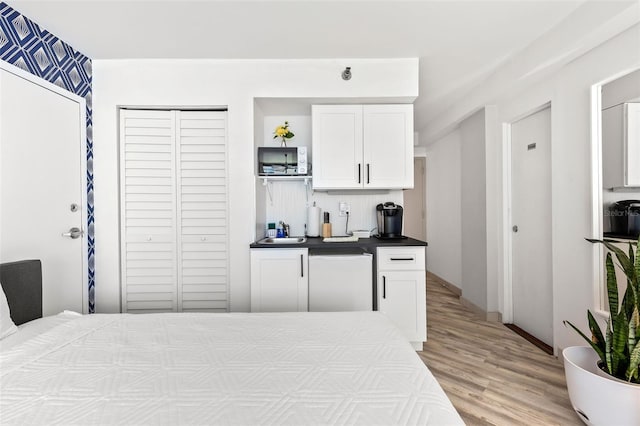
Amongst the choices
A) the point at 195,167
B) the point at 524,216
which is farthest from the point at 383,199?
the point at 195,167

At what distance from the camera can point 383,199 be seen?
311cm

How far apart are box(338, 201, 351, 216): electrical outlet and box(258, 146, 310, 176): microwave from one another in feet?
1.79

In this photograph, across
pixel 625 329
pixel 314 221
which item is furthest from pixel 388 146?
pixel 625 329

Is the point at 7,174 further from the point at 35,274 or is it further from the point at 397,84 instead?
the point at 397,84

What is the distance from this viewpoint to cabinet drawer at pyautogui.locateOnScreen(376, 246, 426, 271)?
2.51 m

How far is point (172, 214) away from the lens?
8.74 feet

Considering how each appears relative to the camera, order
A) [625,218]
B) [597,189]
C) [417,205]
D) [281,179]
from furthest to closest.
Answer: [417,205], [281,179], [597,189], [625,218]

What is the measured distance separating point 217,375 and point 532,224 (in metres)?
3.13

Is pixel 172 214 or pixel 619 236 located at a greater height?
pixel 172 214

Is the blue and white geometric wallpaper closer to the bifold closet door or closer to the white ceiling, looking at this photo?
the white ceiling

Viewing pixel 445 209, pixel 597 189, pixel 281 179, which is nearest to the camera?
pixel 597 189

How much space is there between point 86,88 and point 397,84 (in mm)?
2777

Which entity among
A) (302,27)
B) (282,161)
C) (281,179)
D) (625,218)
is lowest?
(625,218)

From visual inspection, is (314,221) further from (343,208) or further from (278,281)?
(278,281)
